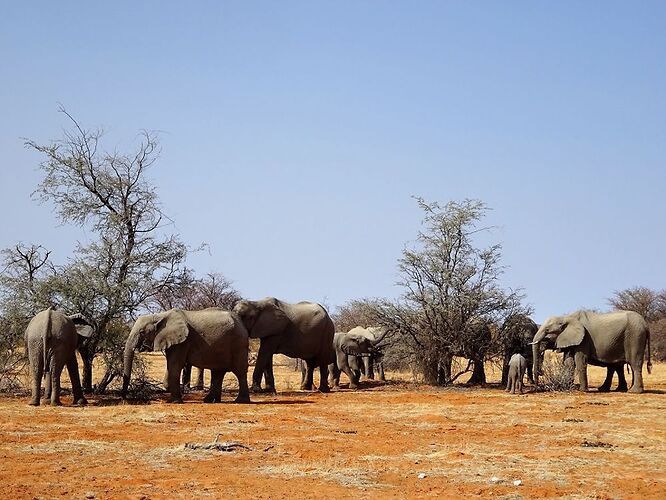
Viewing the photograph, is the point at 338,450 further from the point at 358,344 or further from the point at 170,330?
the point at 358,344

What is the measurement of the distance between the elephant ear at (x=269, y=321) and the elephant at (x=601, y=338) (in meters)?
7.23

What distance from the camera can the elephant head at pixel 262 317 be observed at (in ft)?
83.8

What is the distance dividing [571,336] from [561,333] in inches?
14.8

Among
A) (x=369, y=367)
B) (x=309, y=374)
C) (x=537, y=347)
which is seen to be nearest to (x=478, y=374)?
(x=537, y=347)

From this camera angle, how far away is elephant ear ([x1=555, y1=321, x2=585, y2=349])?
2570cm

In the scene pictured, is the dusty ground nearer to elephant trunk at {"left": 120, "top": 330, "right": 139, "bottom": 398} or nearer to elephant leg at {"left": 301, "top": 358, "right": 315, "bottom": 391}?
elephant trunk at {"left": 120, "top": 330, "right": 139, "bottom": 398}

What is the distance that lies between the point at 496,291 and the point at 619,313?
4.13 metres

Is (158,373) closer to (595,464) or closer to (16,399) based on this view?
(16,399)

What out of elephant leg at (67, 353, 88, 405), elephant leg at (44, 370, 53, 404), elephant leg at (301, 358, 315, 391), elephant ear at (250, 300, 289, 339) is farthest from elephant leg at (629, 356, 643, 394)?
elephant leg at (44, 370, 53, 404)

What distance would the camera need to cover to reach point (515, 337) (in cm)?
2912

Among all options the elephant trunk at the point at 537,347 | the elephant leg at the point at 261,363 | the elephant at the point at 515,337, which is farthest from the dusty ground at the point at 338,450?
the elephant at the point at 515,337

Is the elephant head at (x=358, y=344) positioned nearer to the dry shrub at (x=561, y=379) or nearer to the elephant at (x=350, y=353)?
the elephant at (x=350, y=353)

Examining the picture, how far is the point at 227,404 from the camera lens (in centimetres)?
2073

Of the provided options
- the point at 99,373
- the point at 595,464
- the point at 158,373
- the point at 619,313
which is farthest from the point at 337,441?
the point at 158,373
